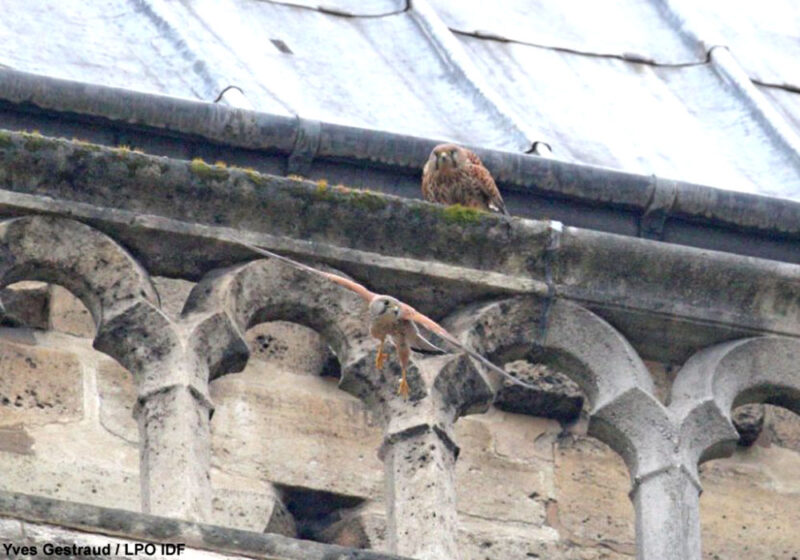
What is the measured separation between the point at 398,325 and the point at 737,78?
451cm

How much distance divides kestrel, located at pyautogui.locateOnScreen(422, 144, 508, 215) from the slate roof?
2.04 ft

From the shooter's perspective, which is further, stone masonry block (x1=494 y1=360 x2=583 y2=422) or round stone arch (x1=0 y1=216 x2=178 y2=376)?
stone masonry block (x1=494 y1=360 x2=583 y2=422)

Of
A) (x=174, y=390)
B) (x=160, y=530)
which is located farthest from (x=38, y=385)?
(x=160, y=530)

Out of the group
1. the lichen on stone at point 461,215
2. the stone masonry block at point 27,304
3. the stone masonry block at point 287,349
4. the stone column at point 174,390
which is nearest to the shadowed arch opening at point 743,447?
the lichen on stone at point 461,215

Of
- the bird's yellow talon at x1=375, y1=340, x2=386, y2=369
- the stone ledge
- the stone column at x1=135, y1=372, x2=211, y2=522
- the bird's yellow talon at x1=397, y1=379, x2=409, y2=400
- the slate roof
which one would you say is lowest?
the stone ledge

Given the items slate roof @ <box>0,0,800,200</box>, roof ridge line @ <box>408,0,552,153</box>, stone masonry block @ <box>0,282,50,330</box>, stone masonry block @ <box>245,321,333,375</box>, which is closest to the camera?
stone masonry block @ <box>0,282,50,330</box>

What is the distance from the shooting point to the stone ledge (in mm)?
10695

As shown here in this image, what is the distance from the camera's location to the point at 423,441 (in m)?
11.8

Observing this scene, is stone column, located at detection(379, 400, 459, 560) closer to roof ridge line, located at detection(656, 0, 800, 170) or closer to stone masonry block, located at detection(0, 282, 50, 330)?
stone masonry block, located at detection(0, 282, 50, 330)

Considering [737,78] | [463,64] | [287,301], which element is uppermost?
[737,78]

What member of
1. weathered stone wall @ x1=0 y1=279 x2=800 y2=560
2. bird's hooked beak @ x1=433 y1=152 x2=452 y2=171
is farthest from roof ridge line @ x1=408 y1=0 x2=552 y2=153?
weathered stone wall @ x1=0 y1=279 x2=800 y2=560

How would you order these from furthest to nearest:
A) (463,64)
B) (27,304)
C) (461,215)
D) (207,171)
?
(463,64) < (27,304) < (461,215) < (207,171)

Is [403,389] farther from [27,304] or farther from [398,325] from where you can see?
[27,304]

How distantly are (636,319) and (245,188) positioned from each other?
4.39 ft
